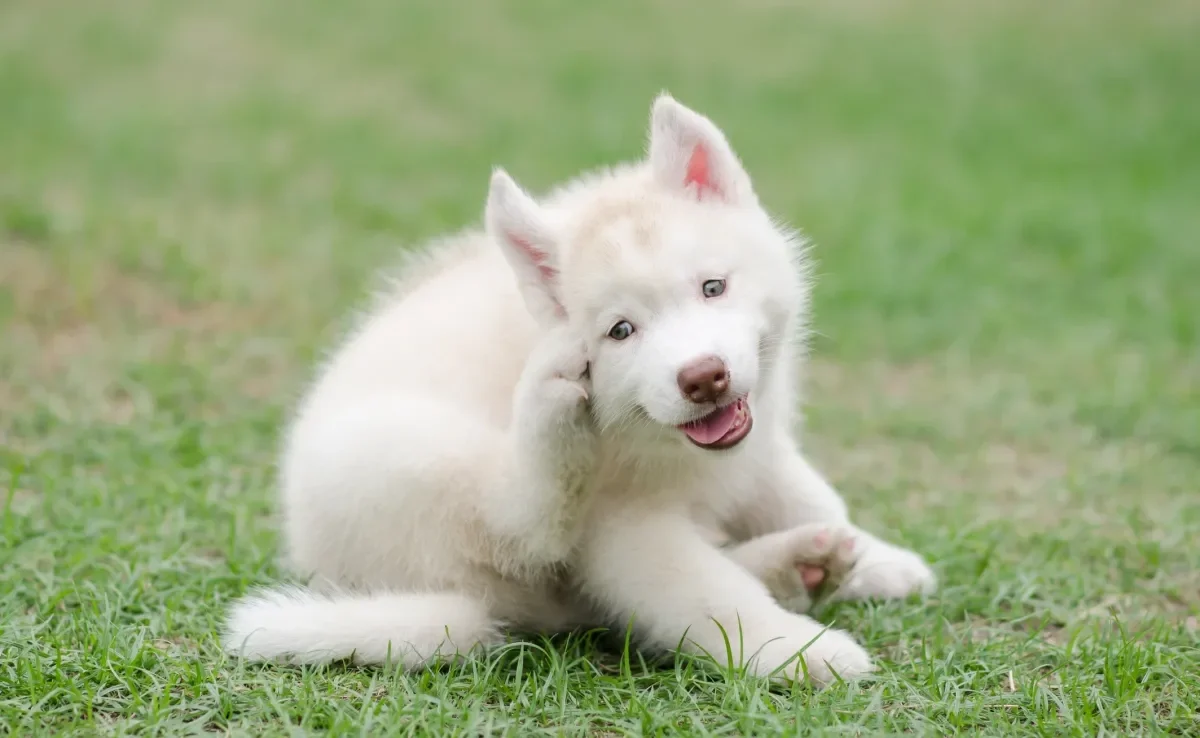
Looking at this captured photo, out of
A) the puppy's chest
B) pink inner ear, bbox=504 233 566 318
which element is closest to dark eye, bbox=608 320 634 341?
pink inner ear, bbox=504 233 566 318

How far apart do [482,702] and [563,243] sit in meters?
1.04

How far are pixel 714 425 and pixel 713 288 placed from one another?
0.30 m

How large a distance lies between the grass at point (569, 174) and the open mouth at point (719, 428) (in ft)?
1.83

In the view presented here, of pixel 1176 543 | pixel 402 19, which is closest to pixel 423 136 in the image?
pixel 402 19

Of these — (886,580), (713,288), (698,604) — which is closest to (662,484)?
(698,604)

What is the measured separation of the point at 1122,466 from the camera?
4.75 meters

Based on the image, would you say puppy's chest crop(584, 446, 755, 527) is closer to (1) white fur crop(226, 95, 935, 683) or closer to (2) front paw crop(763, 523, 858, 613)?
(1) white fur crop(226, 95, 935, 683)

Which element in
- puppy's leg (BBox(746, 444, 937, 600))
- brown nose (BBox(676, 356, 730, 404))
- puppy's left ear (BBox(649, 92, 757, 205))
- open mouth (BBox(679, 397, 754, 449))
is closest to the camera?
brown nose (BBox(676, 356, 730, 404))

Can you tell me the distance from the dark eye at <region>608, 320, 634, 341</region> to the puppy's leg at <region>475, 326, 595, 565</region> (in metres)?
0.07

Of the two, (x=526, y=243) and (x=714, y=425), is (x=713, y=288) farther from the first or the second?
(x=526, y=243)

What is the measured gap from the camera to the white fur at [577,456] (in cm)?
277

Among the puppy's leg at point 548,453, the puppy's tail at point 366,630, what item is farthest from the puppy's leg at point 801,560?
the puppy's tail at point 366,630

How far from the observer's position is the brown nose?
260 cm

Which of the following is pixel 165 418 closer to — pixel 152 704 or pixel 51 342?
pixel 51 342
